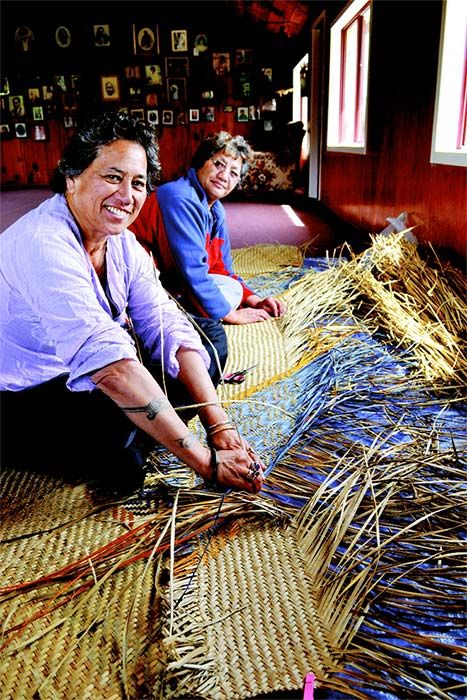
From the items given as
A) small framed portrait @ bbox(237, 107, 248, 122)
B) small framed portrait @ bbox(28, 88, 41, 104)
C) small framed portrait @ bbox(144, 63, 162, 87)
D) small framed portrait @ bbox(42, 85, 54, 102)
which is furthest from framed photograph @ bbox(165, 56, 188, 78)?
small framed portrait @ bbox(28, 88, 41, 104)

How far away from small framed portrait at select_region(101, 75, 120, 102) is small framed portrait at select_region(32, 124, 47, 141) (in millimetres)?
1263

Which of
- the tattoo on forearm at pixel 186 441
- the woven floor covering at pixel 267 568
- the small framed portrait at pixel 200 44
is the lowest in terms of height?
the woven floor covering at pixel 267 568

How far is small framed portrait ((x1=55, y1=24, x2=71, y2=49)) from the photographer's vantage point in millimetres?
9141

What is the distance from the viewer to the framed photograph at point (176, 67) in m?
9.05

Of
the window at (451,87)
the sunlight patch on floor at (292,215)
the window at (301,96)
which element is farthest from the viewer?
the window at (301,96)

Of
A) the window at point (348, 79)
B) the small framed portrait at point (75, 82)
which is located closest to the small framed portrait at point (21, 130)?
the small framed portrait at point (75, 82)

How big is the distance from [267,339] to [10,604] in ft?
4.95

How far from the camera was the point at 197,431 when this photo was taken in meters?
1.64

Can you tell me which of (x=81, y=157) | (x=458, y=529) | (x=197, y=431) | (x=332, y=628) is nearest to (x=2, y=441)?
(x=197, y=431)

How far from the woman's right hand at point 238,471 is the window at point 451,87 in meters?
1.99

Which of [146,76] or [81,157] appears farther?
[146,76]

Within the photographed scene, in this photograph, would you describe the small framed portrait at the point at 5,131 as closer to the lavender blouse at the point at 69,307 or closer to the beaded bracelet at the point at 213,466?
the lavender blouse at the point at 69,307

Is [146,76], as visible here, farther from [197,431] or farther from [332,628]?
[332,628]

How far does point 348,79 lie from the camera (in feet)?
19.3
